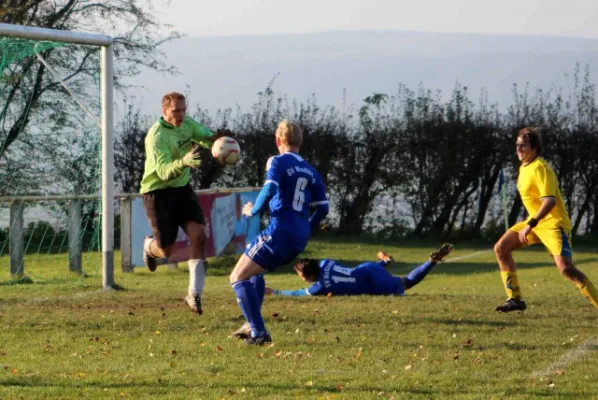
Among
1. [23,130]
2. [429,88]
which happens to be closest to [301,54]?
[429,88]

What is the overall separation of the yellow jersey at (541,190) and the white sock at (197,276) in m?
3.28

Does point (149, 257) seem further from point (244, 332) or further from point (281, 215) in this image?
point (281, 215)

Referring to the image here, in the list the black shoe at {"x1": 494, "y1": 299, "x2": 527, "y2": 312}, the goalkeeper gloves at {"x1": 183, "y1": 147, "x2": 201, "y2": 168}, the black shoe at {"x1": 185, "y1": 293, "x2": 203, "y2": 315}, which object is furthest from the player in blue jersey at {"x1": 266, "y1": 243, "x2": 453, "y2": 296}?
the goalkeeper gloves at {"x1": 183, "y1": 147, "x2": 201, "y2": 168}

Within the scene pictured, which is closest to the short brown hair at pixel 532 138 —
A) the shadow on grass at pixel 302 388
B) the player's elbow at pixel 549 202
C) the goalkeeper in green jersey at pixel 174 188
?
the player's elbow at pixel 549 202

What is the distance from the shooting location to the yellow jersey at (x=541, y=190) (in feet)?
36.9

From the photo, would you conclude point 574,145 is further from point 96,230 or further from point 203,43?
point 203,43

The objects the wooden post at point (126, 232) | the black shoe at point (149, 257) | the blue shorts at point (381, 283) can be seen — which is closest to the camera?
the black shoe at point (149, 257)

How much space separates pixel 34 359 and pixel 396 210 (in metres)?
18.8

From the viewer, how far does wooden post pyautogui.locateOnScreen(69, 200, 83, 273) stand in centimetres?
1689

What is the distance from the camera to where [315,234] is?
26609 millimetres

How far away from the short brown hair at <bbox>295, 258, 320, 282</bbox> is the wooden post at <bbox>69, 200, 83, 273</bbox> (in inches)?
187

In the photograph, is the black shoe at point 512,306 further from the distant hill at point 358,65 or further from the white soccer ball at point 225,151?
the distant hill at point 358,65

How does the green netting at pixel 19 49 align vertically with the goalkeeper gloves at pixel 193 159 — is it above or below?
above

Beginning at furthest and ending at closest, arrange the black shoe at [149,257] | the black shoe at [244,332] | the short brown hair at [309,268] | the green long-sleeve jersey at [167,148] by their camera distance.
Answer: the short brown hair at [309,268] < the black shoe at [149,257] < the green long-sleeve jersey at [167,148] < the black shoe at [244,332]
